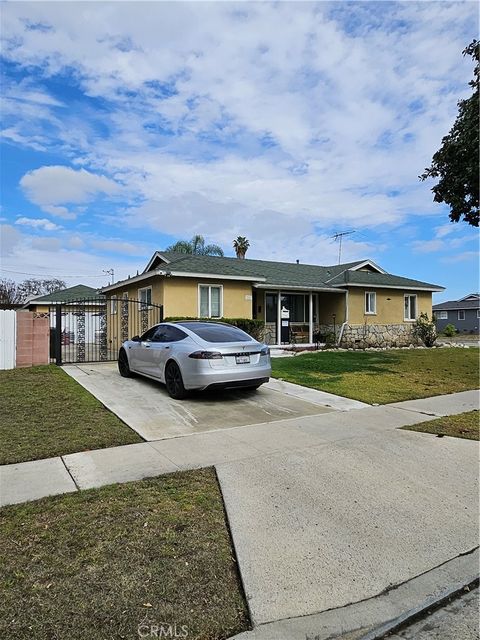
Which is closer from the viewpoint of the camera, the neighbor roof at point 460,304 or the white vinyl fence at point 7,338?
the white vinyl fence at point 7,338

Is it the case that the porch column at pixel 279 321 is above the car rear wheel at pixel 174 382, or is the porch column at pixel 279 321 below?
above

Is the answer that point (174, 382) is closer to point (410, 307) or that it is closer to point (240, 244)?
point (410, 307)

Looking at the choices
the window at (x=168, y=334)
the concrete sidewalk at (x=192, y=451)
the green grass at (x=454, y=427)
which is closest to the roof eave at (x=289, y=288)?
the window at (x=168, y=334)

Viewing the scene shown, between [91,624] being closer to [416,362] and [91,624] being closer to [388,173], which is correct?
[416,362]

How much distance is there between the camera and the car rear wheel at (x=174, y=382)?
789cm

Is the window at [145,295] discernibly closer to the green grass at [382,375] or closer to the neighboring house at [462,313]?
the green grass at [382,375]

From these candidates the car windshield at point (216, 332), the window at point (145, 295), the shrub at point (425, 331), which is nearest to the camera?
the car windshield at point (216, 332)

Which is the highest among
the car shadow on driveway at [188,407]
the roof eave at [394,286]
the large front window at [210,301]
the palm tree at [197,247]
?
the palm tree at [197,247]

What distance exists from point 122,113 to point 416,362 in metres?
12.1

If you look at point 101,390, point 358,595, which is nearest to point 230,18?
point 101,390

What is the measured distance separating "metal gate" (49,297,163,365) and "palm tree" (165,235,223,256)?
13143 mm

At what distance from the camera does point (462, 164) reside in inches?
421

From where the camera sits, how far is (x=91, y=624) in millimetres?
2209

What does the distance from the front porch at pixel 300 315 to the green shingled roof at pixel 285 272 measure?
659mm
